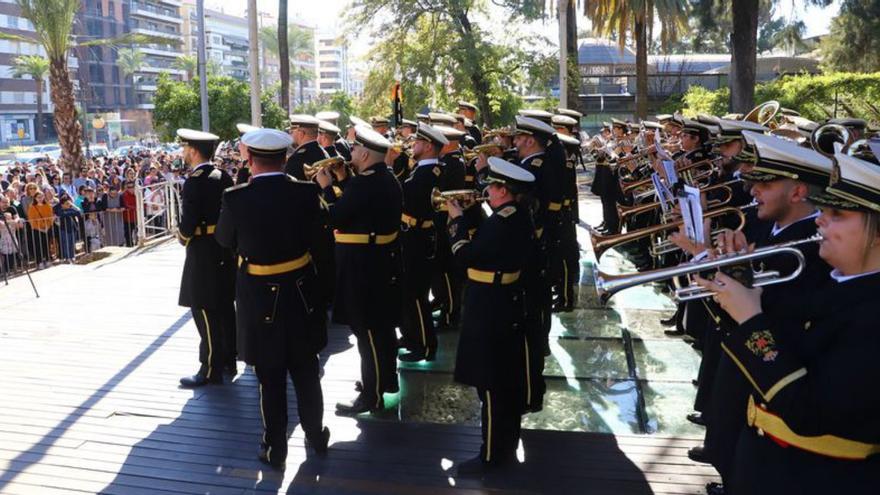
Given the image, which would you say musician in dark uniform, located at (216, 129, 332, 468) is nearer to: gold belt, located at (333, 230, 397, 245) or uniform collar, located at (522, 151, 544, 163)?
gold belt, located at (333, 230, 397, 245)

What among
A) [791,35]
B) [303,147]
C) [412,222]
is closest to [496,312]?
[412,222]

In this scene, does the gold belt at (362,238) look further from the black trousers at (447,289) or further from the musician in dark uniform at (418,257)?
the black trousers at (447,289)

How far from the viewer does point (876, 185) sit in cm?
226

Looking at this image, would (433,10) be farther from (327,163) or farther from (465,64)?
(327,163)

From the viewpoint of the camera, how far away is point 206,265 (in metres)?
6.16

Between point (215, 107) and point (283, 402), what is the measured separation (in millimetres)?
21281

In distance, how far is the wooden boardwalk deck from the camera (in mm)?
4621

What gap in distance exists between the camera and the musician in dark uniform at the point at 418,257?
21.5ft

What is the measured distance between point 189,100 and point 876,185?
24.5 metres

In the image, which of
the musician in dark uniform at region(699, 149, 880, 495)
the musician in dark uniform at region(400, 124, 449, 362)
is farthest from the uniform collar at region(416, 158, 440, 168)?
the musician in dark uniform at region(699, 149, 880, 495)

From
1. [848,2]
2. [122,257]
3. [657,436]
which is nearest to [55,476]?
[657,436]

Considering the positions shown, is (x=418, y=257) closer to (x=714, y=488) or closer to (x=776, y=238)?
(x=714, y=488)

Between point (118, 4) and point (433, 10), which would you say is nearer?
point (433, 10)

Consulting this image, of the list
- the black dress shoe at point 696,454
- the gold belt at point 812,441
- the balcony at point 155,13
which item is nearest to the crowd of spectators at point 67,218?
the black dress shoe at point 696,454
